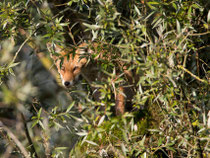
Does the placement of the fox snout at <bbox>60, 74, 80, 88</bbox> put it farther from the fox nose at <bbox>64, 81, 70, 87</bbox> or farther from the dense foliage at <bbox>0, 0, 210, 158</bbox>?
the dense foliage at <bbox>0, 0, 210, 158</bbox>

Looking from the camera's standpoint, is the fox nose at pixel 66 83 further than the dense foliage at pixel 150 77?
Yes

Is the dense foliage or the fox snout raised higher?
the dense foliage

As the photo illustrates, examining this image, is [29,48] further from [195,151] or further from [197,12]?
[195,151]

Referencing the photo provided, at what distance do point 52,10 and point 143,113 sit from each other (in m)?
1.83

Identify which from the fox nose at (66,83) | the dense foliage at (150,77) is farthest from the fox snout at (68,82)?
the dense foliage at (150,77)

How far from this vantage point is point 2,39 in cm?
354

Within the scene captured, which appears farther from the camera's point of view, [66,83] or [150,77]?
[66,83]

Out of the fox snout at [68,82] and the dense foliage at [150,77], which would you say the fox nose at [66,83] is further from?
the dense foliage at [150,77]

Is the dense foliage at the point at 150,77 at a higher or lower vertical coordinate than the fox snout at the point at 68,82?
higher

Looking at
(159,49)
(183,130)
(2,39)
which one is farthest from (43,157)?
(159,49)

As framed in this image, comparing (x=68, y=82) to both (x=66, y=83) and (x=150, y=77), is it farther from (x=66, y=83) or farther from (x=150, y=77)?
(x=150, y=77)

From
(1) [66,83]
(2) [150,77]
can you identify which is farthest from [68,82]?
(2) [150,77]

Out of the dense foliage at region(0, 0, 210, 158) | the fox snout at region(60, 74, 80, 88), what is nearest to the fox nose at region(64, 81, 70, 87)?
the fox snout at region(60, 74, 80, 88)

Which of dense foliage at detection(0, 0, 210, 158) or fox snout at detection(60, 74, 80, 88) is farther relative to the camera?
fox snout at detection(60, 74, 80, 88)
